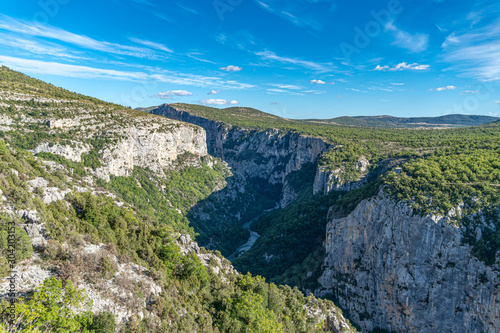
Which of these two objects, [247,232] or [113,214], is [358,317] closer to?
[113,214]

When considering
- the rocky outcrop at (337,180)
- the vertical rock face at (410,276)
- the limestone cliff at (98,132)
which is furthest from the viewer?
the rocky outcrop at (337,180)

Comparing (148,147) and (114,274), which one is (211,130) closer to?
(148,147)

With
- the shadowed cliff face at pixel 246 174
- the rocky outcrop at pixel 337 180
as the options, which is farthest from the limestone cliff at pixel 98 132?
the rocky outcrop at pixel 337 180

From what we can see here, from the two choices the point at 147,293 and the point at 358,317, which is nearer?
the point at 147,293

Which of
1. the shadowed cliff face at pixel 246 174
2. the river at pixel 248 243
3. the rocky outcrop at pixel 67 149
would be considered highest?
Result: the rocky outcrop at pixel 67 149

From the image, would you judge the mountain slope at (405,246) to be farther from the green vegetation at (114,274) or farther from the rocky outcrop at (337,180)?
the green vegetation at (114,274)

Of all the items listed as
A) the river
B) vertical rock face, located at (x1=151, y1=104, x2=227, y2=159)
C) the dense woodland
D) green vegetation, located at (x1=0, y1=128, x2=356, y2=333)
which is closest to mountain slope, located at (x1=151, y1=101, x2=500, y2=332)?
the dense woodland

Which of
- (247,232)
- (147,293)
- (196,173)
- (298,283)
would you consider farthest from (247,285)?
(196,173)

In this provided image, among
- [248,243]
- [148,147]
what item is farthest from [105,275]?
[248,243]

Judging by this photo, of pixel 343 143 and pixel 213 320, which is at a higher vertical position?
pixel 343 143

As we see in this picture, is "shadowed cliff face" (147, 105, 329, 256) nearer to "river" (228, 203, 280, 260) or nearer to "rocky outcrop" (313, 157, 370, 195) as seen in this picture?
"river" (228, 203, 280, 260)
